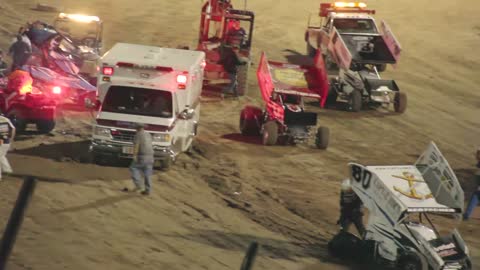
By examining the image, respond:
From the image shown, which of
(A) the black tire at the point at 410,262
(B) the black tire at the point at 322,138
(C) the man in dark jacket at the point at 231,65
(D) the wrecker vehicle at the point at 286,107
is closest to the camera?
(A) the black tire at the point at 410,262

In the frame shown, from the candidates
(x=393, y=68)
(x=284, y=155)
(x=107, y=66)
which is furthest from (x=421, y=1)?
(x=107, y=66)

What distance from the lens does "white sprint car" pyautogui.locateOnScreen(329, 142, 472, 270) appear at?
1430cm

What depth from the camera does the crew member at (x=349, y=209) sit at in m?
15.5

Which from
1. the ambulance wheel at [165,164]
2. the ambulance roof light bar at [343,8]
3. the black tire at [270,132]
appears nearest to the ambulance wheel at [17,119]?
the ambulance wheel at [165,164]

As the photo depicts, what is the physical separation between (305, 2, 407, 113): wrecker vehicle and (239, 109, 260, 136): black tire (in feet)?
15.5

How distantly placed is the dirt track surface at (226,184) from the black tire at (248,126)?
14.1 inches

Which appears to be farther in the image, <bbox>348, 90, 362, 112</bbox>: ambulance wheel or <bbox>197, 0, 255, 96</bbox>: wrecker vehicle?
<bbox>197, 0, 255, 96</bbox>: wrecker vehicle

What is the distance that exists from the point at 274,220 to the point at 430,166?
10.3 feet

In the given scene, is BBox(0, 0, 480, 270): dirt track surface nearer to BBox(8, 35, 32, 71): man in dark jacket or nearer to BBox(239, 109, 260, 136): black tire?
BBox(239, 109, 260, 136): black tire

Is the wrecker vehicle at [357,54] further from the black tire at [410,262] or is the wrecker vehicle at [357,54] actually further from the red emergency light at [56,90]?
the black tire at [410,262]

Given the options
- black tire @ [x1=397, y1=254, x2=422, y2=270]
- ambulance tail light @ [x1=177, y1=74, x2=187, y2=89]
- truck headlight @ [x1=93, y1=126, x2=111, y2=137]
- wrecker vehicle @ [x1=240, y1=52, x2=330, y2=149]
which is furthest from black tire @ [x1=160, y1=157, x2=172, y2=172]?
black tire @ [x1=397, y1=254, x2=422, y2=270]

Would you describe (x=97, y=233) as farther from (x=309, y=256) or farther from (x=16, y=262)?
(x=309, y=256)

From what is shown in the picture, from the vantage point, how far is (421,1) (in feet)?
146

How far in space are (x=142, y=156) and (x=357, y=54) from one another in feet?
43.3
